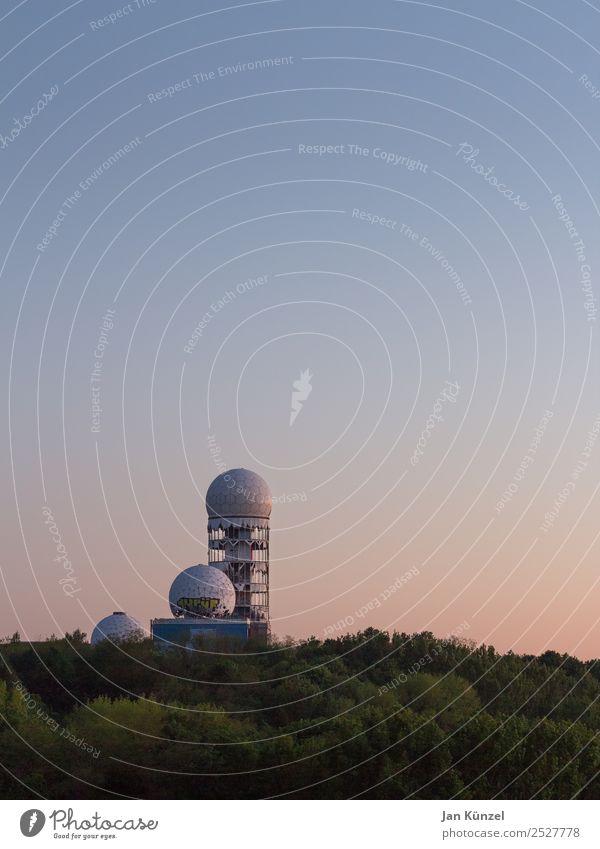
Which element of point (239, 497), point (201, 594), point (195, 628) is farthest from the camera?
point (239, 497)

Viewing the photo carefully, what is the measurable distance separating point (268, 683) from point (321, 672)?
11.7 ft

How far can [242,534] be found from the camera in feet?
365

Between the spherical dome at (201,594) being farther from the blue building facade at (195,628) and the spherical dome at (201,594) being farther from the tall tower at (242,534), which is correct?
the tall tower at (242,534)

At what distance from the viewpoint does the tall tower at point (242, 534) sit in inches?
4365

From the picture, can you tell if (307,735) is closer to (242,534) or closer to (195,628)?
(195,628)

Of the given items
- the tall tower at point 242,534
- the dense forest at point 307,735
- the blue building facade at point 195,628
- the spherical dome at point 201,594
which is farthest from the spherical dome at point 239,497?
the dense forest at point 307,735

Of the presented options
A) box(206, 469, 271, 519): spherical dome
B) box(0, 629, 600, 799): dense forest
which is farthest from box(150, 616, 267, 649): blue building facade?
box(0, 629, 600, 799): dense forest

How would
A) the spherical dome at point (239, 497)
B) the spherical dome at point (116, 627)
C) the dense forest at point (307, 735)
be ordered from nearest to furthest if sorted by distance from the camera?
1. the dense forest at point (307, 735)
2. the spherical dome at point (116, 627)
3. the spherical dome at point (239, 497)

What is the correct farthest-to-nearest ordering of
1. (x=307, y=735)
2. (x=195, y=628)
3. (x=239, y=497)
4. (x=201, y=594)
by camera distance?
(x=239, y=497) → (x=201, y=594) → (x=195, y=628) → (x=307, y=735)

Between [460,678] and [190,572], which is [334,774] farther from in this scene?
[190,572]

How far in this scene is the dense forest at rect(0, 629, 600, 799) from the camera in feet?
178

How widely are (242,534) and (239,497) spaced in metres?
3.34

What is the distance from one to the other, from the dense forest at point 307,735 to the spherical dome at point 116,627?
17.1 metres

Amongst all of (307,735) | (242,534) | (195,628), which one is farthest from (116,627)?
(307,735)
